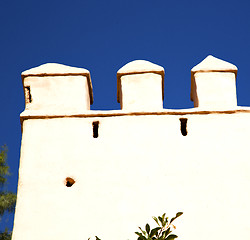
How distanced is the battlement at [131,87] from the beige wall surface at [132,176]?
0.19 metres

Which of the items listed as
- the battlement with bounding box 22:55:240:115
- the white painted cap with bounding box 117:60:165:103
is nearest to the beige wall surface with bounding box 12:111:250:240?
the battlement with bounding box 22:55:240:115

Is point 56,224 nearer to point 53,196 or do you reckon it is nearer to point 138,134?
point 53,196

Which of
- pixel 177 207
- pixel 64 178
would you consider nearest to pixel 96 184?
pixel 64 178

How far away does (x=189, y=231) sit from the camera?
8156mm

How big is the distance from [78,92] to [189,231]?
2.32m

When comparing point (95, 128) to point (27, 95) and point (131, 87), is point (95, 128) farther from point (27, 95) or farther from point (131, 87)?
point (27, 95)

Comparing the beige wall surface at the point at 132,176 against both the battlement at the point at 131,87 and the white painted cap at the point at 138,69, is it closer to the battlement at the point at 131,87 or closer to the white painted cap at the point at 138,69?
the battlement at the point at 131,87

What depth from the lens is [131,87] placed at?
30.8ft

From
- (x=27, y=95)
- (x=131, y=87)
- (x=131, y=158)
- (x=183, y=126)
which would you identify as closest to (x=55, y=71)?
(x=27, y=95)

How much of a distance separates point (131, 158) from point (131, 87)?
1.07 metres

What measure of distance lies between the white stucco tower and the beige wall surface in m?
0.01

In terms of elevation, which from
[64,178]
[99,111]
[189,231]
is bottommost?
[189,231]

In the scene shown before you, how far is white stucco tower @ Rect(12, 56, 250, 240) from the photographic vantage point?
324 inches

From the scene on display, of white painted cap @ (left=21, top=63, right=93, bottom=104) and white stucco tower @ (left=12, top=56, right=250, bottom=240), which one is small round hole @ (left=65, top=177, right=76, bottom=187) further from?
white painted cap @ (left=21, top=63, right=93, bottom=104)
